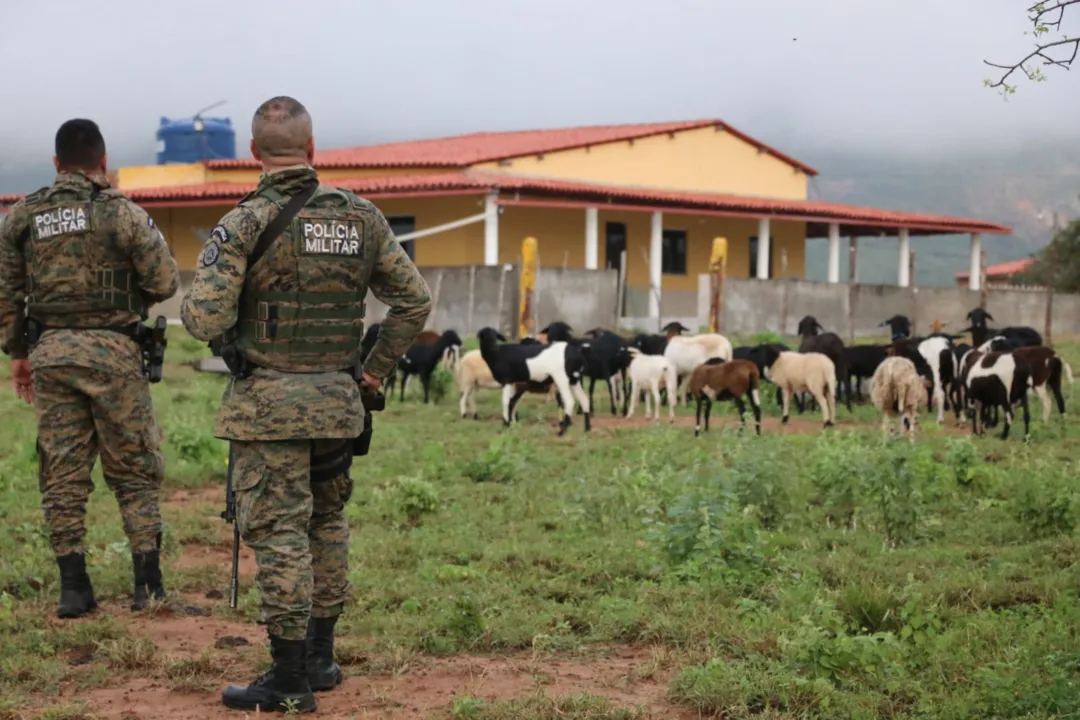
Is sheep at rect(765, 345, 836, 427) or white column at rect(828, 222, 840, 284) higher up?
white column at rect(828, 222, 840, 284)

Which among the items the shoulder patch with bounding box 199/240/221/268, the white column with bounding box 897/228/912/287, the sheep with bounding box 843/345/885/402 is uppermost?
the white column with bounding box 897/228/912/287

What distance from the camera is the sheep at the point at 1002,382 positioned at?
13.1 m

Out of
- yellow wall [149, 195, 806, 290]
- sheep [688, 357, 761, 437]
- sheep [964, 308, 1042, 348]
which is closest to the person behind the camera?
sheep [688, 357, 761, 437]

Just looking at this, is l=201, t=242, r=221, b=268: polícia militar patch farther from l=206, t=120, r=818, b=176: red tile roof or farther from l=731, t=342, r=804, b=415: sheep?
l=206, t=120, r=818, b=176: red tile roof

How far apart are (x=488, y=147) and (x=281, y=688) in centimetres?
3072

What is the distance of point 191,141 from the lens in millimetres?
45750

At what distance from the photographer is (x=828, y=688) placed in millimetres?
4695

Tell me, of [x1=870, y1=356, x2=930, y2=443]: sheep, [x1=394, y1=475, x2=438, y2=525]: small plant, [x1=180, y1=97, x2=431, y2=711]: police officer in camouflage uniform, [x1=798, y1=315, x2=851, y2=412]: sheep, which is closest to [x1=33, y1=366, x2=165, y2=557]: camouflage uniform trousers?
[x1=180, y1=97, x2=431, y2=711]: police officer in camouflage uniform

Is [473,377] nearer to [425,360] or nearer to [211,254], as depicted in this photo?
[425,360]

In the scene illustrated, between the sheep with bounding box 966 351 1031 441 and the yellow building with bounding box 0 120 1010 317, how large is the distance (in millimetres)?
14466

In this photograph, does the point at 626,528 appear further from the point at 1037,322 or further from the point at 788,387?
the point at 1037,322

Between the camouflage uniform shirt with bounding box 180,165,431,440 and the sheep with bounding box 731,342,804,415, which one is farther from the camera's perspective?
the sheep with bounding box 731,342,804,415

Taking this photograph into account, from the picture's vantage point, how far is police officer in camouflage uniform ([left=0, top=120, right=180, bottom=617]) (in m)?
6.11

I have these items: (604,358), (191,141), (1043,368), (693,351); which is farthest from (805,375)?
(191,141)
